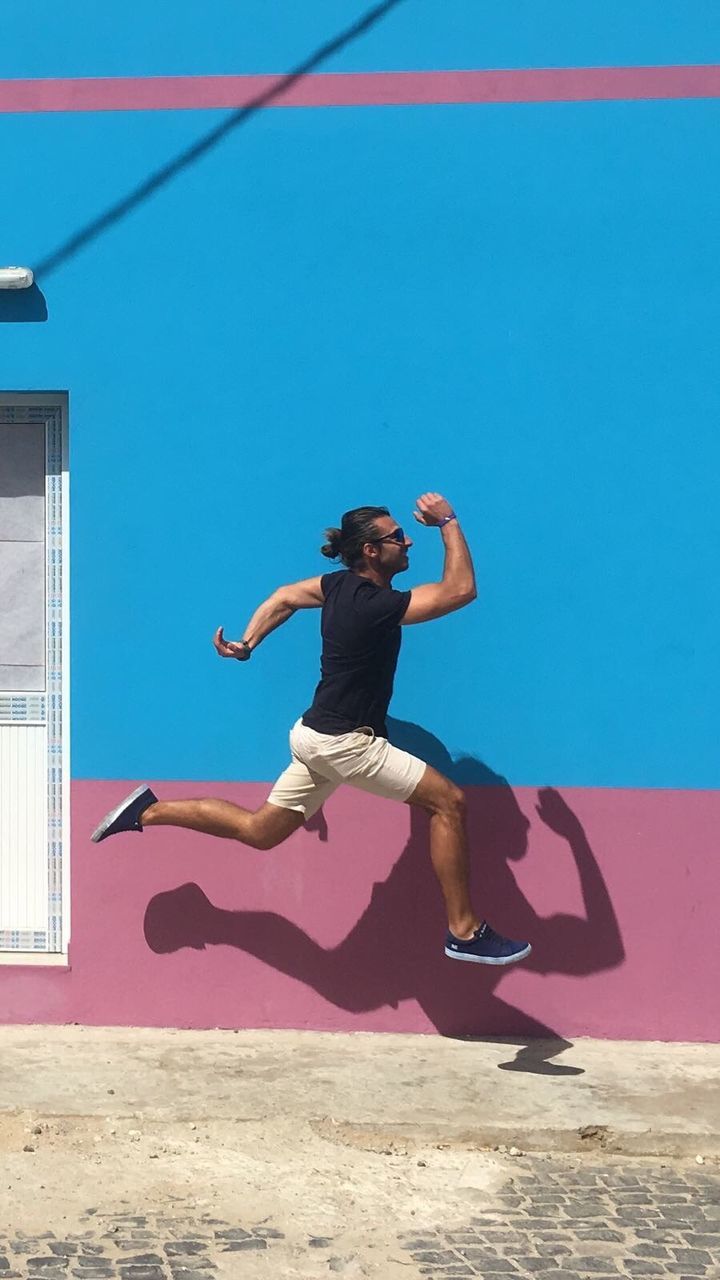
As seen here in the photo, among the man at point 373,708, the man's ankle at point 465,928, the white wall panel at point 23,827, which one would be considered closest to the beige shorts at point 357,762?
the man at point 373,708

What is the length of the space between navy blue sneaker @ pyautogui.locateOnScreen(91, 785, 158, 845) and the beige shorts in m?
0.64

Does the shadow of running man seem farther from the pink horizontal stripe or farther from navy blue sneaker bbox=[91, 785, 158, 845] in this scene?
the pink horizontal stripe

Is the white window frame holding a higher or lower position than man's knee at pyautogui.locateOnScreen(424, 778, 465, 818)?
higher

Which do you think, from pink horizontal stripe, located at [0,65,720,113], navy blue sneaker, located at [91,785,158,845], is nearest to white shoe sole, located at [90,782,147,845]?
navy blue sneaker, located at [91,785,158,845]

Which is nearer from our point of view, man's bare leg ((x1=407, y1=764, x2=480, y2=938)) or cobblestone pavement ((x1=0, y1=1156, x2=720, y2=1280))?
cobblestone pavement ((x1=0, y1=1156, x2=720, y2=1280))

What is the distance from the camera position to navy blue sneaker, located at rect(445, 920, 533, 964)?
568 cm

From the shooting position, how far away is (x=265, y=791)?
6277 millimetres

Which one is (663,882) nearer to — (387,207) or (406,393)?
(406,393)

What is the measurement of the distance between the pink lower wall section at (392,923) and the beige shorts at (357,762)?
Answer: 481 millimetres

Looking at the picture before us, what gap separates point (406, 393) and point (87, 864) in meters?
2.31

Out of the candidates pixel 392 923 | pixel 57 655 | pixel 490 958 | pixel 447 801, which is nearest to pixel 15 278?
pixel 57 655

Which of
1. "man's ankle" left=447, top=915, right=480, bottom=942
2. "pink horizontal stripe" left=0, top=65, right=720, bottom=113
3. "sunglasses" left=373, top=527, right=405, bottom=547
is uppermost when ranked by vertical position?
"pink horizontal stripe" left=0, top=65, right=720, bottom=113

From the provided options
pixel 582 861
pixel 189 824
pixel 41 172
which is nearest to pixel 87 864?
pixel 189 824

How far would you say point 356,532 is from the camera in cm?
581
